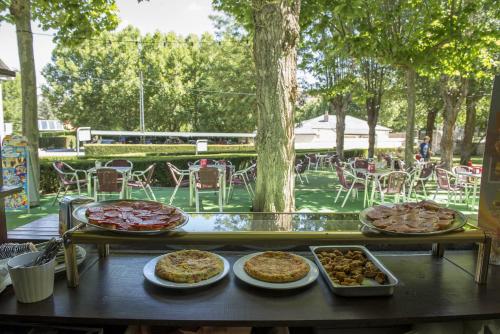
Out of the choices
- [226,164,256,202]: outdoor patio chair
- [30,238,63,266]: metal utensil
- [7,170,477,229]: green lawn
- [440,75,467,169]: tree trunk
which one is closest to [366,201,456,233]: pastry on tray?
[30,238,63,266]: metal utensil

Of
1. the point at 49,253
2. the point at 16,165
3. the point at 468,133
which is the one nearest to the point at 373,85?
the point at 468,133

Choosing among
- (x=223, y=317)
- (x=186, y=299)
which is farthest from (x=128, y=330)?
(x=223, y=317)

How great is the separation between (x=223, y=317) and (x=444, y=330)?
1113 mm

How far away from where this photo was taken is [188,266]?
1.74 m

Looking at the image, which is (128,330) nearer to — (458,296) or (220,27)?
(458,296)

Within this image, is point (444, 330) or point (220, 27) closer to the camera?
point (444, 330)

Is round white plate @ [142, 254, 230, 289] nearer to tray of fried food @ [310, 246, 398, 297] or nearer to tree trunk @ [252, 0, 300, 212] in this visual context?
tray of fried food @ [310, 246, 398, 297]

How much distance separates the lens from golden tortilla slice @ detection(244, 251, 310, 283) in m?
1.64

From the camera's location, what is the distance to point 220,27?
23.3m

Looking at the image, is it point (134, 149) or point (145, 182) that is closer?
point (145, 182)

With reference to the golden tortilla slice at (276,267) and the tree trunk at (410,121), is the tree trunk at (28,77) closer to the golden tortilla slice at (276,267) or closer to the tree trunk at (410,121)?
the golden tortilla slice at (276,267)

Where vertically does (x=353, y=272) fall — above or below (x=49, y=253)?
below

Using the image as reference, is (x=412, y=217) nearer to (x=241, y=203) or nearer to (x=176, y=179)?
(x=241, y=203)

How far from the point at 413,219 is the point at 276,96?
377 cm
